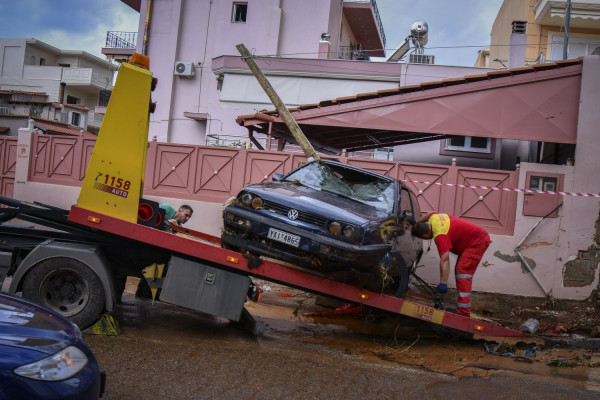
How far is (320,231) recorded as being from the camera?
219 inches

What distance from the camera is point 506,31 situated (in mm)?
26000

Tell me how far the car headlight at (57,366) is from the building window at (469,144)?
47.9 ft

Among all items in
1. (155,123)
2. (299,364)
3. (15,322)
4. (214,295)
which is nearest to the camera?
(15,322)

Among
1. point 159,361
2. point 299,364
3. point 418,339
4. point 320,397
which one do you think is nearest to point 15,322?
point 159,361

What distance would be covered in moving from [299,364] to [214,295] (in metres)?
1.21

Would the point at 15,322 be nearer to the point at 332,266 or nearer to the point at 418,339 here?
the point at 332,266

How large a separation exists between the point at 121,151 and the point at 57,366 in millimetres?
3272

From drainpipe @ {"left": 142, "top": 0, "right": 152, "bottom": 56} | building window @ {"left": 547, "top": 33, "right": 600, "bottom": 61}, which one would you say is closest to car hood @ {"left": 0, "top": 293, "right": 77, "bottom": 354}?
building window @ {"left": 547, "top": 33, "right": 600, "bottom": 61}

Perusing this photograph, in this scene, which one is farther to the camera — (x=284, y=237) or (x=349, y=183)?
(x=349, y=183)

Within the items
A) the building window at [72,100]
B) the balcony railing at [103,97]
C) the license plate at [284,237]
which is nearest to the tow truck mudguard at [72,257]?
the license plate at [284,237]

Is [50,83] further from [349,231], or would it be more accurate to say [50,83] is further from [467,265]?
[349,231]

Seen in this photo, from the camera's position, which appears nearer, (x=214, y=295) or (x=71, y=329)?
(x=71, y=329)

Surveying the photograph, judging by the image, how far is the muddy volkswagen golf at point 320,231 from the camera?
5.52m

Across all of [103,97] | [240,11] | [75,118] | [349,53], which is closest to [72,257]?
[240,11]
